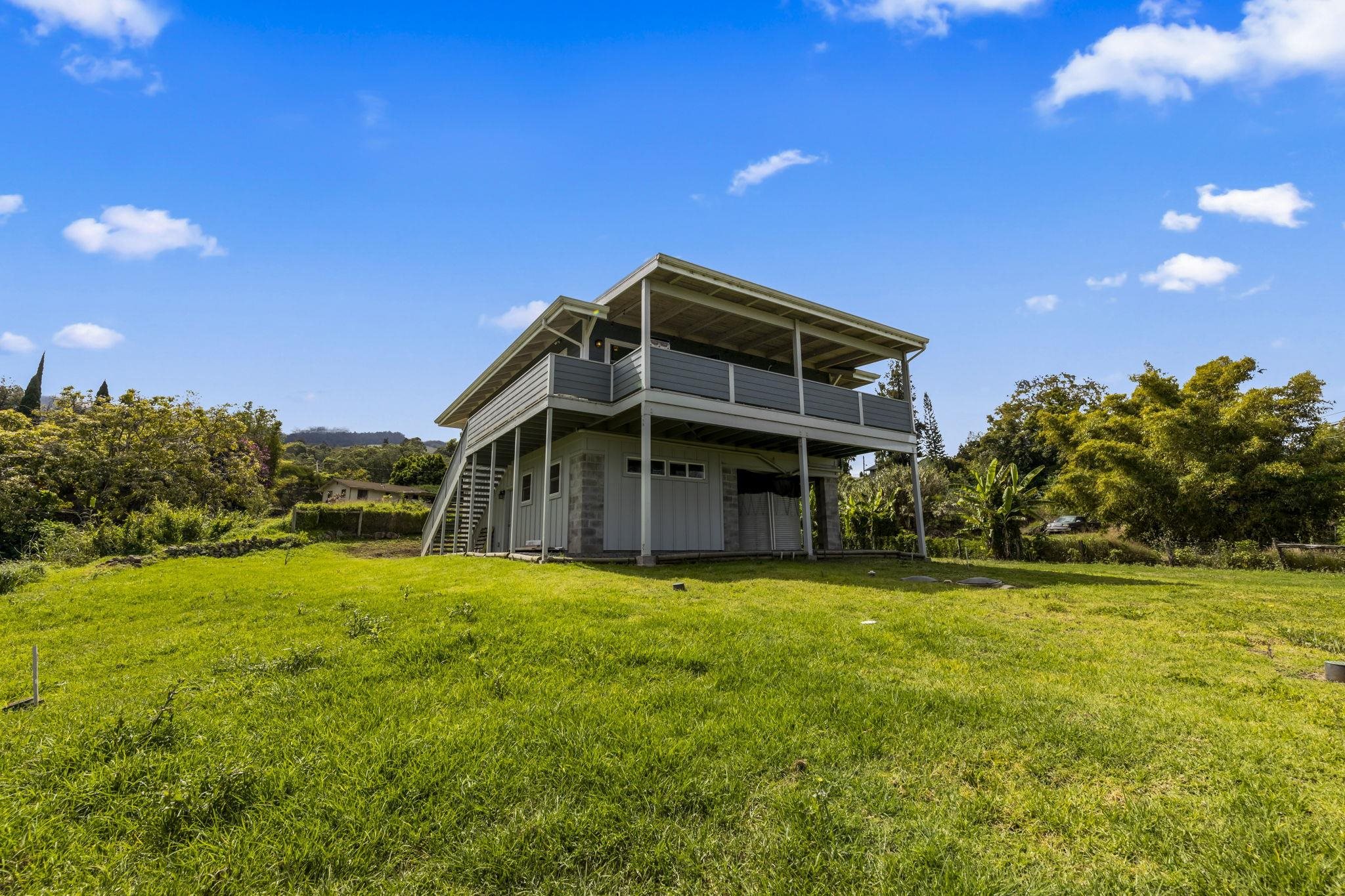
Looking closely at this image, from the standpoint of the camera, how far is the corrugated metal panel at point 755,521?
55.4 ft

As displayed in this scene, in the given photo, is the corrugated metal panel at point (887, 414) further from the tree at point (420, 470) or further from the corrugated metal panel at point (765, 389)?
the tree at point (420, 470)

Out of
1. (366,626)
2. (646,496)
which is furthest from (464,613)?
(646,496)

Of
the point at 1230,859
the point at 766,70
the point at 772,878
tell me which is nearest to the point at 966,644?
the point at 1230,859

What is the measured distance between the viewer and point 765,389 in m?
14.2

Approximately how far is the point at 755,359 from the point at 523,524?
28.4 ft

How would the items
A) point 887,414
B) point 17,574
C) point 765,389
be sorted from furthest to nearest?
point 887,414 < point 765,389 < point 17,574

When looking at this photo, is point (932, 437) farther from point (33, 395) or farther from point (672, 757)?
point (33, 395)

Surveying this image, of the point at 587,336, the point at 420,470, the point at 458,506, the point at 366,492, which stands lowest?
the point at 458,506

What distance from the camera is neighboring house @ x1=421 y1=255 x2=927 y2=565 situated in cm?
1295

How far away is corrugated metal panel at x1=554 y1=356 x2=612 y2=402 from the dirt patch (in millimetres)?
10337

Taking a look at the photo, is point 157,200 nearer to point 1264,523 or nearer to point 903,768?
point 903,768

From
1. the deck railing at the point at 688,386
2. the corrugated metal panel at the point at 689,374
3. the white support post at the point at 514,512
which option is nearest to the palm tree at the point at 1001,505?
the deck railing at the point at 688,386

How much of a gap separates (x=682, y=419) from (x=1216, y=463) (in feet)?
56.2

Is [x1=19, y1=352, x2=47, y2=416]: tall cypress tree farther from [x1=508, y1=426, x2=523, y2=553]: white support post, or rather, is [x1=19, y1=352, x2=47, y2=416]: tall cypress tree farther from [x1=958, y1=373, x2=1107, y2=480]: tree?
A: [x1=958, y1=373, x2=1107, y2=480]: tree
